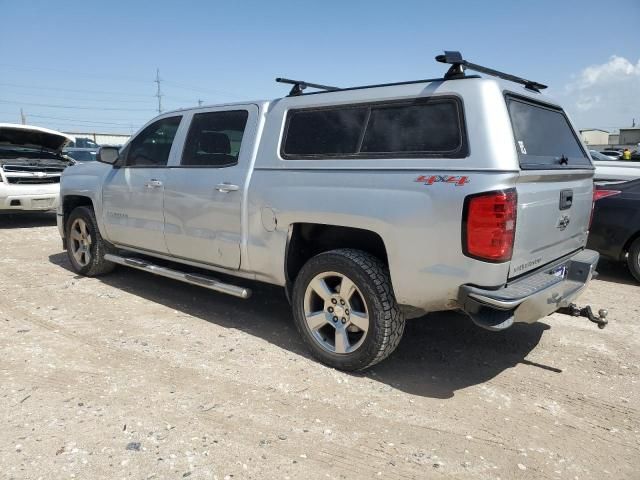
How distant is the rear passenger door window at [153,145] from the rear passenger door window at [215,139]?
0.31m

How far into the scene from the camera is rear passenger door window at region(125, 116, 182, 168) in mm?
4859

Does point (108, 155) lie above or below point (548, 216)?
above

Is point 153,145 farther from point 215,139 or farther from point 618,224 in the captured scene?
point 618,224

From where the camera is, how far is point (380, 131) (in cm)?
338

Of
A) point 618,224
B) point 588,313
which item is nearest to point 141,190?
point 588,313

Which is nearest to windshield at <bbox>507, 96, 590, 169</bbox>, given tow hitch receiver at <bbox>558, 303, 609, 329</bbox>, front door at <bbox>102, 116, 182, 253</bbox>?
tow hitch receiver at <bbox>558, 303, 609, 329</bbox>

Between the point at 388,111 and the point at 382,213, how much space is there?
72 cm

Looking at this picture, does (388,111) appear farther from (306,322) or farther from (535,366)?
(535,366)

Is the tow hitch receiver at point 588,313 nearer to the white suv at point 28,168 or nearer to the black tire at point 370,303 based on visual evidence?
the black tire at point 370,303

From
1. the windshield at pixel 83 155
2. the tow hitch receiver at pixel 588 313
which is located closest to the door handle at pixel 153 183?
the tow hitch receiver at pixel 588 313

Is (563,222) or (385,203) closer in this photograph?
(385,203)

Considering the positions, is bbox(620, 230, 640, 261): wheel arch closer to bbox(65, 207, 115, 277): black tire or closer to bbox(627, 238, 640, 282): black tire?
bbox(627, 238, 640, 282): black tire

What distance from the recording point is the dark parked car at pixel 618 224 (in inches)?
238

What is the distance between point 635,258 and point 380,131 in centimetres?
444
